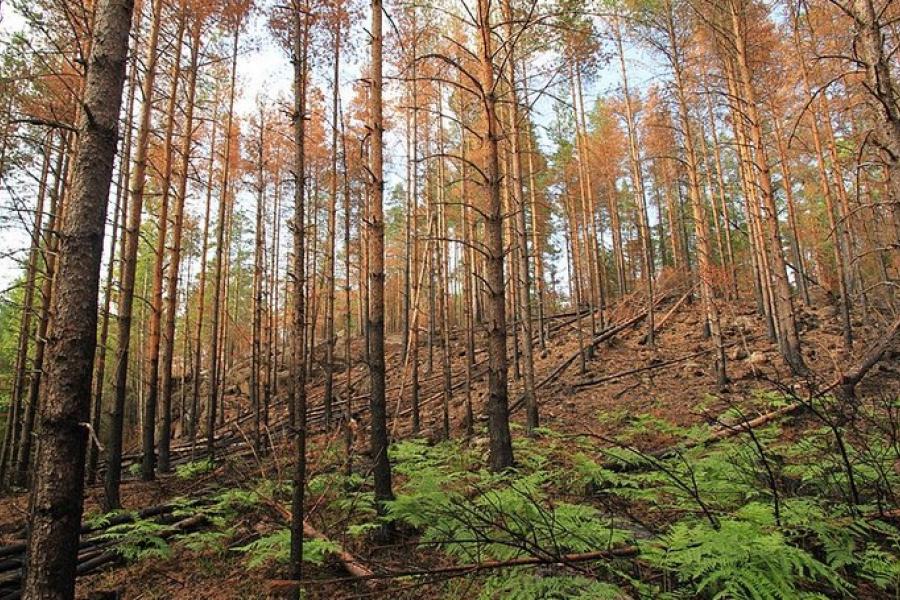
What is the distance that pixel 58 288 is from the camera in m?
2.56

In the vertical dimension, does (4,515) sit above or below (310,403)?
below

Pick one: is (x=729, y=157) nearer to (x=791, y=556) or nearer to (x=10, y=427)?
(x=791, y=556)

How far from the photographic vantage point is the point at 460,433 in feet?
31.8

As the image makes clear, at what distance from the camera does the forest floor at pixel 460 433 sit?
3.94m

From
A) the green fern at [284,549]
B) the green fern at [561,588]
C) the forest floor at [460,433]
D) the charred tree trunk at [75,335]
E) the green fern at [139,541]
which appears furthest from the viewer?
the green fern at [139,541]

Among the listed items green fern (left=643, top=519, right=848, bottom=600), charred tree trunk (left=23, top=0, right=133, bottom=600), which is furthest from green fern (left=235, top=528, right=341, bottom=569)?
green fern (left=643, top=519, right=848, bottom=600)

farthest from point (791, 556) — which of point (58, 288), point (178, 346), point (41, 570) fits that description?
point (178, 346)

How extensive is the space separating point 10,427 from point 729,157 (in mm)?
32938

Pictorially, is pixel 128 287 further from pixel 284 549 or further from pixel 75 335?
pixel 75 335

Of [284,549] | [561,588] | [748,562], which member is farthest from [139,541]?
[748,562]

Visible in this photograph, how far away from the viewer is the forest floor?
12.9 feet

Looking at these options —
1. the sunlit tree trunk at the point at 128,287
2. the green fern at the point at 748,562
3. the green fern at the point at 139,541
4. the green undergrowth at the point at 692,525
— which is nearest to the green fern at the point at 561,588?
the green undergrowth at the point at 692,525

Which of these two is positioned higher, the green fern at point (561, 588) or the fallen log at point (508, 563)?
the fallen log at point (508, 563)

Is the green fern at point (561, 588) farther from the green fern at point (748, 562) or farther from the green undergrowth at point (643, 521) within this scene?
the green fern at point (748, 562)
